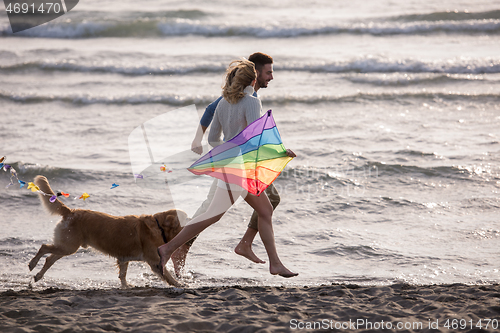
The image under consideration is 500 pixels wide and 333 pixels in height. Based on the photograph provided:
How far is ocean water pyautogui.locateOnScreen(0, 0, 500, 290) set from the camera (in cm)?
530

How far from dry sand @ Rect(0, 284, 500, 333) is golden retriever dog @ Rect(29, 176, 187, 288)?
0.35 metres

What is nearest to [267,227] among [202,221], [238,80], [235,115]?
[202,221]

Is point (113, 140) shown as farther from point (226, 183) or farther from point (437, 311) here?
point (437, 311)

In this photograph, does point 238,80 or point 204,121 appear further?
point 204,121

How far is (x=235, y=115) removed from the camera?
13.6 feet

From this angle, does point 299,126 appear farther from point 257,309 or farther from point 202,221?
point 257,309

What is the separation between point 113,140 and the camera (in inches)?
364

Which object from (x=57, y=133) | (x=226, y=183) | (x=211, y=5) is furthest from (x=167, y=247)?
(x=211, y=5)

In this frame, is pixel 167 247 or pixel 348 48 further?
pixel 348 48

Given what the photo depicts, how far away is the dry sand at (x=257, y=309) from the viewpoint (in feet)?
11.8

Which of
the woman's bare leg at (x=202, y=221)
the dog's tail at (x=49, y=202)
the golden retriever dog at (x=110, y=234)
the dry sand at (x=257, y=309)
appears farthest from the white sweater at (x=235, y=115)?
the dog's tail at (x=49, y=202)

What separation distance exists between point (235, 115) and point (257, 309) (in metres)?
1.72

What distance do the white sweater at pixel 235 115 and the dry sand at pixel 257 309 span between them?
5.06 feet

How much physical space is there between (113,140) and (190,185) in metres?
2.83
